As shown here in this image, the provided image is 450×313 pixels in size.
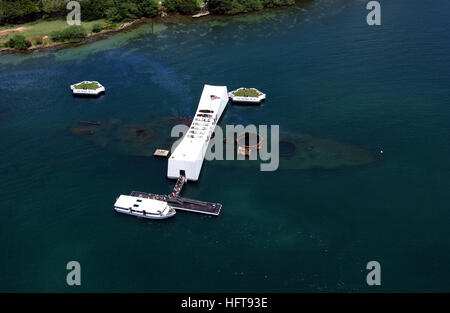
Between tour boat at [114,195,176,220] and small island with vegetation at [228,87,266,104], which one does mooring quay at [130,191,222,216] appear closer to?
tour boat at [114,195,176,220]

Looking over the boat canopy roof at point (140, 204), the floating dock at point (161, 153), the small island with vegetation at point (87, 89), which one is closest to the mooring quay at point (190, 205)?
the boat canopy roof at point (140, 204)

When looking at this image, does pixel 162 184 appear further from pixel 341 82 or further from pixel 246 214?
pixel 341 82

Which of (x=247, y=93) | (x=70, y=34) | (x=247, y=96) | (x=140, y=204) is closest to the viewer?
(x=140, y=204)

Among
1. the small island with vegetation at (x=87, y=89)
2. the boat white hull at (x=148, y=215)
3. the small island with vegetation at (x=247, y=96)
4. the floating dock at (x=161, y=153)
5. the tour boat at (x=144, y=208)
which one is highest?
the small island with vegetation at (x=87, y=89)

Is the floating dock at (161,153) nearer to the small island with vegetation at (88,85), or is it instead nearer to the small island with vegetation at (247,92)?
the small island with vegetation at (247,92)

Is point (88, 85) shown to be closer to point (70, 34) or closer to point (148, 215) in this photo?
point (70, 34)

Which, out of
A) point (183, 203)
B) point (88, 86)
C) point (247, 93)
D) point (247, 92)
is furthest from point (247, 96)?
point (88, 86)
